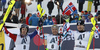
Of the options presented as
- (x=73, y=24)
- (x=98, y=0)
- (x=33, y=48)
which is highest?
(x=98, y=0)

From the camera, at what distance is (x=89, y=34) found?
9.38 metres

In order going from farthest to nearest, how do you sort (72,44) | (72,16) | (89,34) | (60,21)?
(72,16)
(60,21)
(72,44)
(89,34)

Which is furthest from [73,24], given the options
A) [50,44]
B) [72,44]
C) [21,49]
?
[21,49]

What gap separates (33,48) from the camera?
35.6 ft

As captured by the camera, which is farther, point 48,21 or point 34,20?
point 48,21

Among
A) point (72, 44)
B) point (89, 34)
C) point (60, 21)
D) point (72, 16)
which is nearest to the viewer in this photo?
point (89, 34)

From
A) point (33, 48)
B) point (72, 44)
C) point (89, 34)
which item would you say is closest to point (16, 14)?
point (33, 48)

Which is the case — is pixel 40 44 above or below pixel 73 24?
below

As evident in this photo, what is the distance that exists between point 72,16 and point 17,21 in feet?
6.94

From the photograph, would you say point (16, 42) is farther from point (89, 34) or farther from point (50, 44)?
point (89, 34)

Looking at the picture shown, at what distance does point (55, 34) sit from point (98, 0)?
12.4ft

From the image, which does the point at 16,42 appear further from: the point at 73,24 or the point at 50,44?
the point at 73,24

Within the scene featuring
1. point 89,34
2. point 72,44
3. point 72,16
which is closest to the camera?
point 89,34

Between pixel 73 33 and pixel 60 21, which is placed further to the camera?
pixel 60 21
